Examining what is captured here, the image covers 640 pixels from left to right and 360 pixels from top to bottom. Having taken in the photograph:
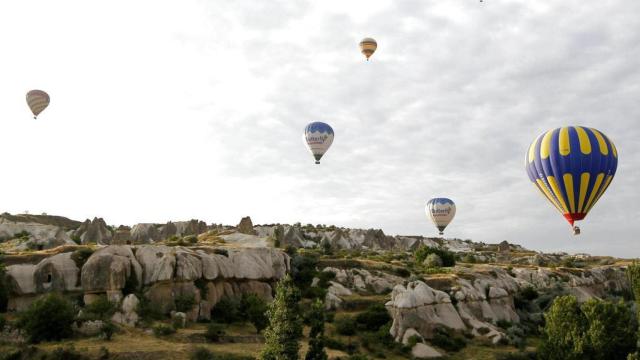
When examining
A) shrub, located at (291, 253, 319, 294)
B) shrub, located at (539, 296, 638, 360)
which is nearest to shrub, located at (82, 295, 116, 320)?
shrub, located at (291, 253, 319, 294)

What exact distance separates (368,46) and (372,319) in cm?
4643

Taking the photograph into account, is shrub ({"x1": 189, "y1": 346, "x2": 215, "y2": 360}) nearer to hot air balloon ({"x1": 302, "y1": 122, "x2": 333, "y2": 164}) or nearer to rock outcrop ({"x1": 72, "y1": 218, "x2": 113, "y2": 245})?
hot air balloon ({"x1": 302, "y1": 122, "x2": 333, "y2": 164})

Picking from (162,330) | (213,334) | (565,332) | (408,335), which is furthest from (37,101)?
(565,332)

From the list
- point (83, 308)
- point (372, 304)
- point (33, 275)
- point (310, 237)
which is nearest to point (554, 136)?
point (372, 304)

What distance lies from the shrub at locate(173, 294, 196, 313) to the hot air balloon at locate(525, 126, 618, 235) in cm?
3596

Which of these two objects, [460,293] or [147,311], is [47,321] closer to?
[147,311]

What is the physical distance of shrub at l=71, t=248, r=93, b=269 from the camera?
47062mm

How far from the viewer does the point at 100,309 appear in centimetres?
4234

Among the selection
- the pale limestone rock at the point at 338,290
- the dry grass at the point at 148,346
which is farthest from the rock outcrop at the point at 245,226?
the dry grass at the point at 148,346

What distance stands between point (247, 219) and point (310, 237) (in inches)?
1752

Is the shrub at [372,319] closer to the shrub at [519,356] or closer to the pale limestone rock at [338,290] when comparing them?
the pale limestone rock at [338,290]

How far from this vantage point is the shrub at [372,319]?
51531 mm

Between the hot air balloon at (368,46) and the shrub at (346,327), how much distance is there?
154 ft

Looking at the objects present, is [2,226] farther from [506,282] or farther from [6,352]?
[506,282]
